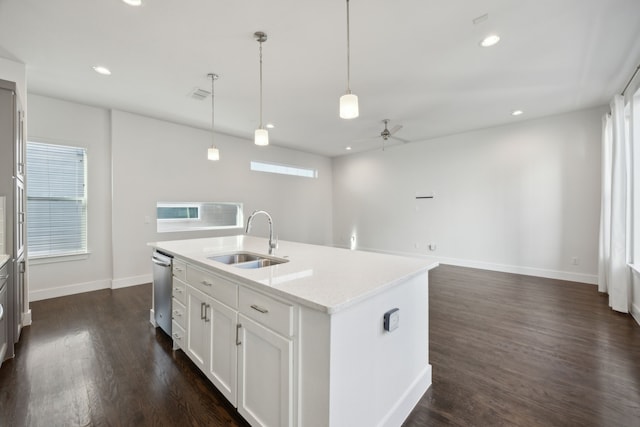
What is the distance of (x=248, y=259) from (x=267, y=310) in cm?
122

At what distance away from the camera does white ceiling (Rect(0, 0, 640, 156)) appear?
214cm

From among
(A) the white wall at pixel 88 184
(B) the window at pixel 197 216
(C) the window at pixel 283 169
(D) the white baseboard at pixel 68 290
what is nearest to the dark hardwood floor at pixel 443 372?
(D) the white baseboard at pixel 68 290

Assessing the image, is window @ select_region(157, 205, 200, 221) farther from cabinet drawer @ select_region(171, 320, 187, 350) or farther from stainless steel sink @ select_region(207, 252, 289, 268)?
stainless steel sink @ select_region(207, 252, 289, 268)

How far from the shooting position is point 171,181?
4.90 meters

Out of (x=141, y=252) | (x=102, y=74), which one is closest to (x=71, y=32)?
(x=102, y=74)

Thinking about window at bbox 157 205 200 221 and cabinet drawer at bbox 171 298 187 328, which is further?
window at bbox 157 205 200 221

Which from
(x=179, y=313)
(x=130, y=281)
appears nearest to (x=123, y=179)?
(x=130, y=281)

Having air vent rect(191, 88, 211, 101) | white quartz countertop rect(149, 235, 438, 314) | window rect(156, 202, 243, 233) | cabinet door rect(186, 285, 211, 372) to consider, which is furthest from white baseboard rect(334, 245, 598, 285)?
air vent rect(191, 88, 211, 101)

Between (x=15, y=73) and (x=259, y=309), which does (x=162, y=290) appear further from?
(x=15, y=73)

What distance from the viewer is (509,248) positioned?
5.11 m

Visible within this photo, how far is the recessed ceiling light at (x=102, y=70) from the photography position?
9.91ft

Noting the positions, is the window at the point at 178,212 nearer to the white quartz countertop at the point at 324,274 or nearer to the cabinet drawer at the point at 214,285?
the white quartz countertop at the point at 324,274

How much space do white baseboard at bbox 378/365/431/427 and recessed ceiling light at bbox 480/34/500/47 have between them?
282 centimetres

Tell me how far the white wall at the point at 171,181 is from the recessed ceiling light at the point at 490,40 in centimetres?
468
